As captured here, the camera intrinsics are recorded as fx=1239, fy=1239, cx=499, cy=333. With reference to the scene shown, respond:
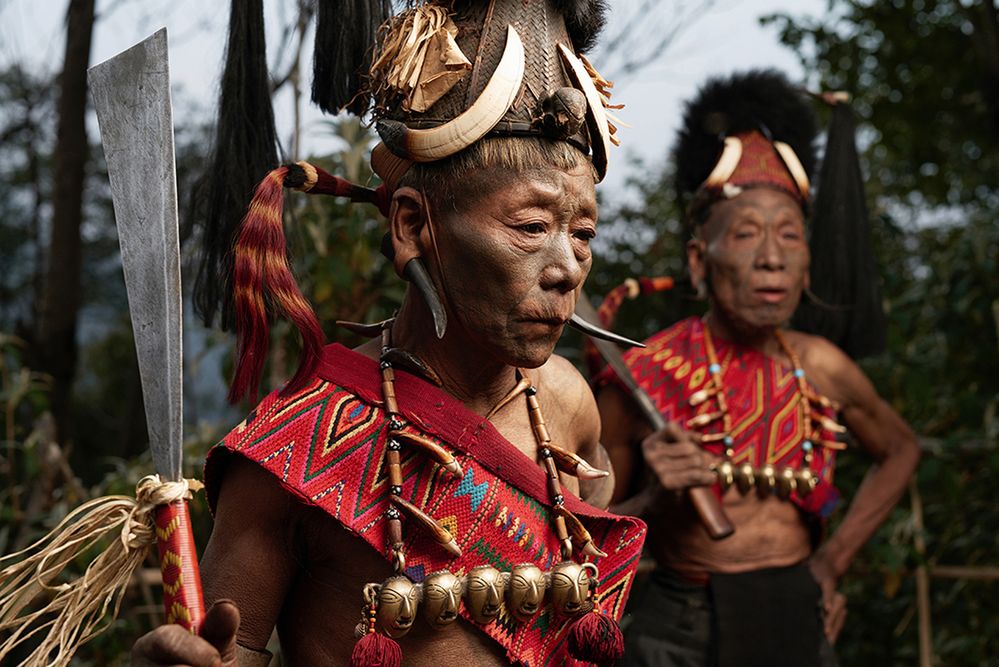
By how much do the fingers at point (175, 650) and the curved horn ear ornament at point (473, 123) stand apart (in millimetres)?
913

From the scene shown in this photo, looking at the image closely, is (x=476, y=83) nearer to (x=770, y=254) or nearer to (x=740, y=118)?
(x=770, y=254)

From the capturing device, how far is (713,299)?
14.0 feet

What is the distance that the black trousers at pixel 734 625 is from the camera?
3.87 metres

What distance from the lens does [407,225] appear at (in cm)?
228

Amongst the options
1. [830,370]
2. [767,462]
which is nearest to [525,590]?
[767,462]

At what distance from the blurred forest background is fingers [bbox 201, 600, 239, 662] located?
0.95 m

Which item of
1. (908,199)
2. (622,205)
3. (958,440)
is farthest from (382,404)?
(908,199)

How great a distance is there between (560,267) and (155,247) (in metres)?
0.69

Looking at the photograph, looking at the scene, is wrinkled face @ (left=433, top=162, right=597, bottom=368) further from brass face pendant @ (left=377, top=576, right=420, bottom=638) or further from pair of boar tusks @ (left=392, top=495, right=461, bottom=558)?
brass face pendant @ (left=377, top=576, right=420, bottom=638)

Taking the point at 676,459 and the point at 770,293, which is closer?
the point at 676,459

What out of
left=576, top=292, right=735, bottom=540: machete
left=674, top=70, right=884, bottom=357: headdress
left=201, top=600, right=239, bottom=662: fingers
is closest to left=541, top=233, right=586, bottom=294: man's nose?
left=201, top=600, right=239, bottom=662: fingers

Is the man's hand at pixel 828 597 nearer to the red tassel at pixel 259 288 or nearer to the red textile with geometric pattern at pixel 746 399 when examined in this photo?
the red textile with geometric pattern at pixel 746 399

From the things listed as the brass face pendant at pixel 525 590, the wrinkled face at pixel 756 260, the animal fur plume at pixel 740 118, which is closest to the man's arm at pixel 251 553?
the brass face pendant at pixel 525 590

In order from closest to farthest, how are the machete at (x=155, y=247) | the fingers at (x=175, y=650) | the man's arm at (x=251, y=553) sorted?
the fingers at (x=175, y=650) → the machete at (x=155, y=247) → the man's arm at (x=251, y=553)
